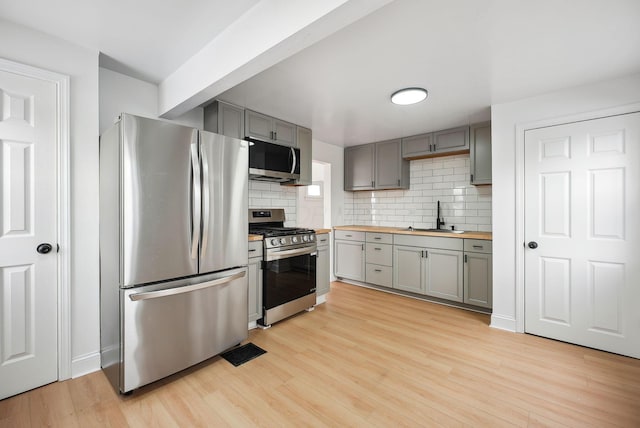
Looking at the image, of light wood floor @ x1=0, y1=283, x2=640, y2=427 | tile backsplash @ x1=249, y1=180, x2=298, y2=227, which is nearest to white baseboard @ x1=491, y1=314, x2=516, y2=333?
light wood floor @ x1=0, y1=283, x2=640, y2=427

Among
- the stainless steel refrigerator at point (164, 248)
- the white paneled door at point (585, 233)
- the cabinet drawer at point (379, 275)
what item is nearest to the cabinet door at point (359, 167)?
the cabinet drawer at point (379, 275)

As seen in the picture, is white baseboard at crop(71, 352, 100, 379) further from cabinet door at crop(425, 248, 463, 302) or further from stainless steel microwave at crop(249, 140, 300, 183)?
cabinet door at crop(425, 248, 463, 302)

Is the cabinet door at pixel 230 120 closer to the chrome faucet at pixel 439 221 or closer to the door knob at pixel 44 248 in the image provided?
the door knob at pixel 44 248

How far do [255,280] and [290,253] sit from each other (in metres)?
0.46

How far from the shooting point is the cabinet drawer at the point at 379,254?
13.1 ft

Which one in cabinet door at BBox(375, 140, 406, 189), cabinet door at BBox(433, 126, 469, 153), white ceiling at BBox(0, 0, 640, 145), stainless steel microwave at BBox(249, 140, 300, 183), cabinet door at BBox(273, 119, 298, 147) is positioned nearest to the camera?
white ceiling at BBox(0, 0, 640, 145)

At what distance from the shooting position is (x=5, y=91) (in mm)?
1729

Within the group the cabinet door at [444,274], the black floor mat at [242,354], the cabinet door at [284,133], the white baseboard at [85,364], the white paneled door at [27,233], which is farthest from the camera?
the cabinet door at [444,274]

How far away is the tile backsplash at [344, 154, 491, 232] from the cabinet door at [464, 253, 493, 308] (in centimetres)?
70

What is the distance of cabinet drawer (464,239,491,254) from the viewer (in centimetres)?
319

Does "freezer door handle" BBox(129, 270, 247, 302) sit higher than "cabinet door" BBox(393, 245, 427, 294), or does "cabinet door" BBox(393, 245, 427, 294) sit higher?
"freezer door handle" BBox(129, 270, 247, 302)

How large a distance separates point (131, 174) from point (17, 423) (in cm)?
151

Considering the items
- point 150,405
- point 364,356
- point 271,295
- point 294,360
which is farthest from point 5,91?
point 364,356

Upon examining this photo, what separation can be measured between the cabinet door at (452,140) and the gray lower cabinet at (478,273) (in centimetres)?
123
